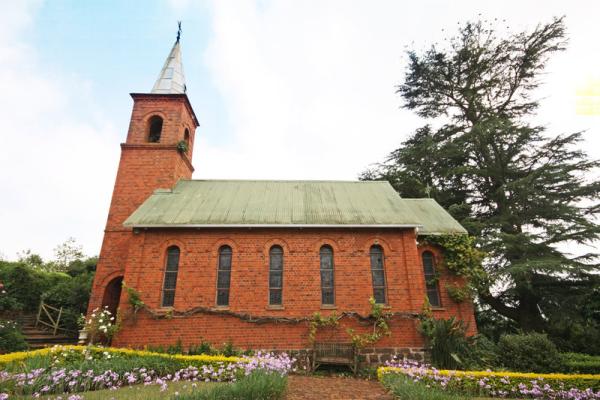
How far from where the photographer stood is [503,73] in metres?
21.9

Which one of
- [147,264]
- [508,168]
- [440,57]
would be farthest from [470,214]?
[147,264]

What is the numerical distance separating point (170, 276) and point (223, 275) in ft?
7.20

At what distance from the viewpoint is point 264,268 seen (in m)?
12.9

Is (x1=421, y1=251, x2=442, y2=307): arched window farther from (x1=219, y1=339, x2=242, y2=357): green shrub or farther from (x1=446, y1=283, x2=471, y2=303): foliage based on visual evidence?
(x1=219, y1=339, x2=242, y2=357): green shrub

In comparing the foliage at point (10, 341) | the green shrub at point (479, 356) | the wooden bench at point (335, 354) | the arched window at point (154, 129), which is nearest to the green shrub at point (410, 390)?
the wooden bench at point (335, 354)

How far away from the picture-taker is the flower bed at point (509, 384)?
8.30 m

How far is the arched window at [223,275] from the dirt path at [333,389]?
13.5 ft

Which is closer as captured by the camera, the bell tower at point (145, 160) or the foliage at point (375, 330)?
the foliage at point (375, 330)

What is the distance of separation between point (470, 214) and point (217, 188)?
16698mm

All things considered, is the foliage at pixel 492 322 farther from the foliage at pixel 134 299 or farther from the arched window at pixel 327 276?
the foliage at pixel 134 299

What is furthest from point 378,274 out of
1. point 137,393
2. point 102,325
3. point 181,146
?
point 181,146

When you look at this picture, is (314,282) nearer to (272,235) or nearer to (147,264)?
(272,235)

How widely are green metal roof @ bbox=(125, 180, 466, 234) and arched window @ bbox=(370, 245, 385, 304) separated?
49.8 inches

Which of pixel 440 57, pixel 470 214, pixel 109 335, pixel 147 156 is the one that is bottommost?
pixel 109 335
